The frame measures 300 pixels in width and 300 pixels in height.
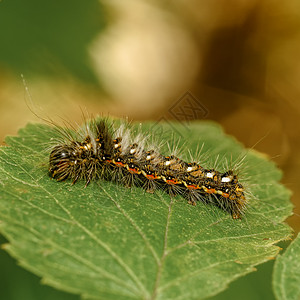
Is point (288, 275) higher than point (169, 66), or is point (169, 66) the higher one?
point (169, 66)

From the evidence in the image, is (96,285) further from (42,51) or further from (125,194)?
(42,51)

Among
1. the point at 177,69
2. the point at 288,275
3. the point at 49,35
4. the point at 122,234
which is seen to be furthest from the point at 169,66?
the point at 288,275

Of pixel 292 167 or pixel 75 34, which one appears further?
pixel 292 167

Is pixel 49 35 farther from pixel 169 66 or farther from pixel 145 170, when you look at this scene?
pixel 145 170

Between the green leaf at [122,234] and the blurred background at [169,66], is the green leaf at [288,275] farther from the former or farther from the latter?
the blurred background at [169,66]

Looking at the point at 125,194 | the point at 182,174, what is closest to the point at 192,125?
the point at 182,174
